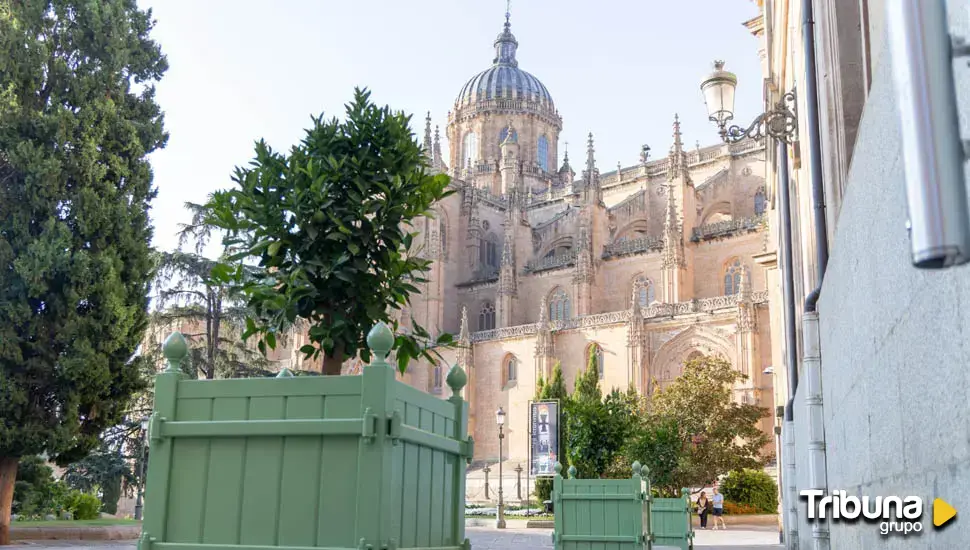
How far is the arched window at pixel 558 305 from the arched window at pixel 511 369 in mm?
3401

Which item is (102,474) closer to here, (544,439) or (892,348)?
(544,439)

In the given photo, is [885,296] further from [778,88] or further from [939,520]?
[778,88]

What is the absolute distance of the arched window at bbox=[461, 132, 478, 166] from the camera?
211 feet

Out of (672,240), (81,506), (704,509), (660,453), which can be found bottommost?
(81,506)

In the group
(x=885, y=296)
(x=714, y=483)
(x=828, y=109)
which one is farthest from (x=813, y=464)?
(x=714, y=483)

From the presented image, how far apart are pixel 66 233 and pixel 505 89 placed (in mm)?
52242

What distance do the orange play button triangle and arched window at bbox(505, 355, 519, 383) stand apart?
44669mm

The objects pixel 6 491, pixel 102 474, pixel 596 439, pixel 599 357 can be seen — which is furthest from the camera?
pixel 599 357

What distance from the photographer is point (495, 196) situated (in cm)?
5906

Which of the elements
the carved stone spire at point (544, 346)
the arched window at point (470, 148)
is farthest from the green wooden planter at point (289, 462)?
the arched window at point (470, 148)

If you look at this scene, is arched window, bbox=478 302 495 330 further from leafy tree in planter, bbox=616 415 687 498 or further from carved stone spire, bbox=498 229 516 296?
leafy tree in planter, bbox=616 415 687 498

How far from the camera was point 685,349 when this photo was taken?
4069cm

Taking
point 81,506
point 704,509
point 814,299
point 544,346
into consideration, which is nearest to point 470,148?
point 544,346

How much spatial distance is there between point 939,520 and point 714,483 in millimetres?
27792
